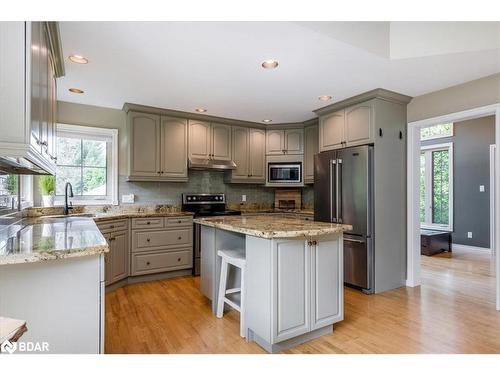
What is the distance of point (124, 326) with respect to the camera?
246cm

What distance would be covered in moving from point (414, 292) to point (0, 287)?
370 centimetres

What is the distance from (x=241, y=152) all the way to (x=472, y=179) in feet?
14.7

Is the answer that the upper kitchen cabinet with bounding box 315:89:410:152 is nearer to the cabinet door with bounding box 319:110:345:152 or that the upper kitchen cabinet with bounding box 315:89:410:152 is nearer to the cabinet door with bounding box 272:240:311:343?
the cabinet door with bounding box 319:110:345:152

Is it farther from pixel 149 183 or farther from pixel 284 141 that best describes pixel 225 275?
pixel 284 141

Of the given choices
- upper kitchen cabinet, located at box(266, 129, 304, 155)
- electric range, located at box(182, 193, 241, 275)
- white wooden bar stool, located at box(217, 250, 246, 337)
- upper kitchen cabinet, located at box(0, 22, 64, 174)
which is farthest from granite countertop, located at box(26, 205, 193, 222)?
upper kitchen cabinet, located at box(0, 22, 64, 174)

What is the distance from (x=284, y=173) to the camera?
16.2ft

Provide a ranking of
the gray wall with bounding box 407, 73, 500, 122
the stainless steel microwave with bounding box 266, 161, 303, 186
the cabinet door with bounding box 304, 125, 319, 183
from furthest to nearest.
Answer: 1. the stainless steel microwave with bounding box 266, 161, 303, 186
2. the cabinet door with bounding box 304, 125, 319, 183
3. the gray wall with bounding box 407, 73, 500, 122

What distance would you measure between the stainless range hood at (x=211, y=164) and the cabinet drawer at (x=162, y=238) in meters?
0.92

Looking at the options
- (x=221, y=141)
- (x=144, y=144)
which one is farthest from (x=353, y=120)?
(x=144, y=144)

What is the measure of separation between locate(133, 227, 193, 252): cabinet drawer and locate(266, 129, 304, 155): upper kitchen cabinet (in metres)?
2.00

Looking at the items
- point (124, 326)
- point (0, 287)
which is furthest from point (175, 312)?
point (0, 287)

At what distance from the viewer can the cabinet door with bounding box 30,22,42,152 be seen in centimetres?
144

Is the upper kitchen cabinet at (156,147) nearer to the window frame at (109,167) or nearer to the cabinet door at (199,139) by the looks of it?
the cabinet door at (199,139)
